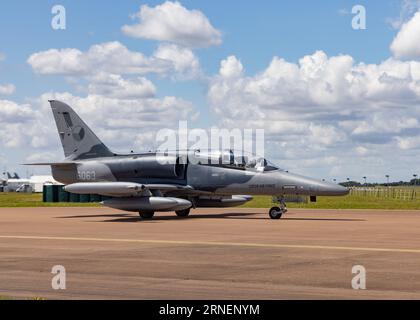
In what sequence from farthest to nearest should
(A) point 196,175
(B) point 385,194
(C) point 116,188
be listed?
(B) point 385,194 → (A) point 196,175 → (C) point 116,188

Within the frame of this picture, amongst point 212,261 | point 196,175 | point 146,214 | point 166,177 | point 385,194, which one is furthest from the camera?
point 385,194

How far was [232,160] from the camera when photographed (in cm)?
3441

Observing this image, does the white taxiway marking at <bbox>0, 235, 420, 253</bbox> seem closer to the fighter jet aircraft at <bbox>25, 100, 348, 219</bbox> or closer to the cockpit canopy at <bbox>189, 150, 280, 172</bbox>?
the fighter jet aircraft at <bbox>25, 100, 348, 219</bbox>

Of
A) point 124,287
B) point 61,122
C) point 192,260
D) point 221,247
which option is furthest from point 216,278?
point 61,122

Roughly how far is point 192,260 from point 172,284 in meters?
3.78

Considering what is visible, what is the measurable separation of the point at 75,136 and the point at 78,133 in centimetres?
23

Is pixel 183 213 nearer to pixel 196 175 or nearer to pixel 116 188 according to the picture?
pixel 196 175

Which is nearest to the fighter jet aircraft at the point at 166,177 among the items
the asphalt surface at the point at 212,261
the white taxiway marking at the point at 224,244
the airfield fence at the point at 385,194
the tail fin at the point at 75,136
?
the tail fin at the point at 75,136

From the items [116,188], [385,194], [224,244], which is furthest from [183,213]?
[385,194]

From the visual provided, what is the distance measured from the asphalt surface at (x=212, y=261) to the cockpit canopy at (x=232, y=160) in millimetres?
6700

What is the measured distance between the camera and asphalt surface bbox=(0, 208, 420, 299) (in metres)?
11.7
